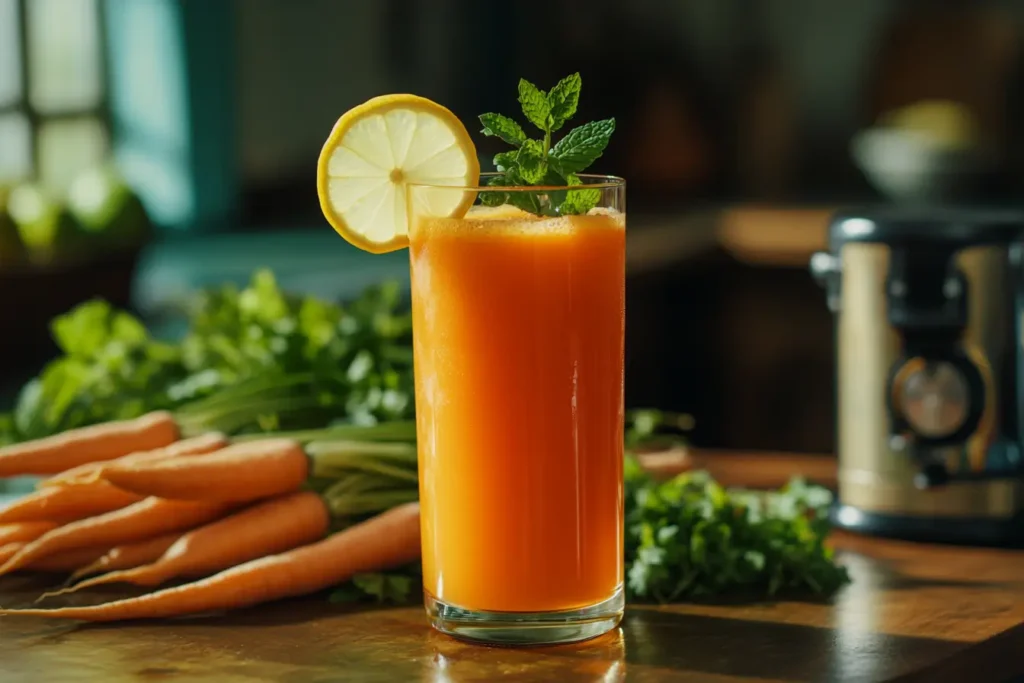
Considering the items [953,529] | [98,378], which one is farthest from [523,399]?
[98,378]

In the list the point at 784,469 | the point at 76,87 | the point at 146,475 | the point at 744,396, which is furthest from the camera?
the point at 744,396

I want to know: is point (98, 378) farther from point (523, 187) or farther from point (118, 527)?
point (523, 187)

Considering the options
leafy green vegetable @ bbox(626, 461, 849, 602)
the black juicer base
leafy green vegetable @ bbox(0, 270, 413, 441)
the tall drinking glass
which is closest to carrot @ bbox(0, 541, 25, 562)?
leafy green vegetable @ bbox(0, 270, 413, 441)

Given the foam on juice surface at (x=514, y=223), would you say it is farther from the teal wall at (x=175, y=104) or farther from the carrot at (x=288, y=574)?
the teal wall at (x=175, y=104)

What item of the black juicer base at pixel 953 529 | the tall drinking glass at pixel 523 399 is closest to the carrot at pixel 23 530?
the tall drinking glass at pixel 523 399

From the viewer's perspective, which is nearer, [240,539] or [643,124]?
[240,539]

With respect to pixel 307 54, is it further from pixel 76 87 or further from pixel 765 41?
pixel 765 41

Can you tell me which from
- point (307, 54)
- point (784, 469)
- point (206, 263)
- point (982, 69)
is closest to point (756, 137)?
point (982, 69)
